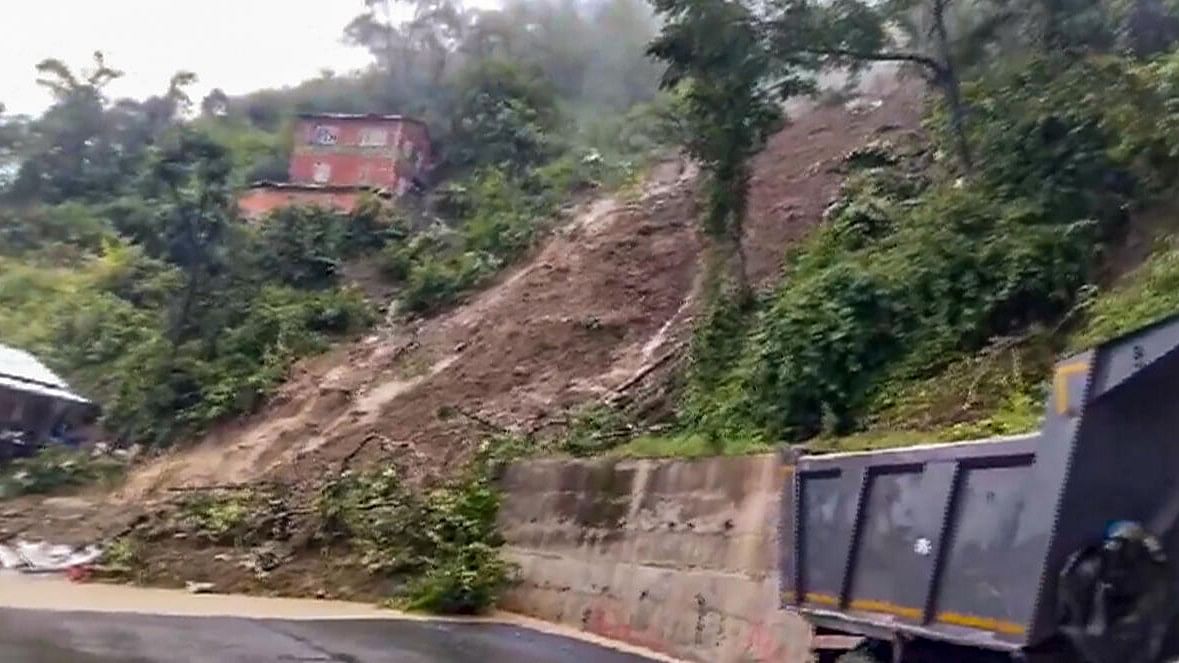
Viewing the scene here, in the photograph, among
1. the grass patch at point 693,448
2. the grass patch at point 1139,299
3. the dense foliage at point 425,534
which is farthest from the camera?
the dense foliage at point 425,534

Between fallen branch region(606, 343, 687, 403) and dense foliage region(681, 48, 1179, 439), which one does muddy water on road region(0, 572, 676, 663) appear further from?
fallen branch region(606, 343, 687, 403)

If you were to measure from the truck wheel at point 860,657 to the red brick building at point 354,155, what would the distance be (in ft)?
132

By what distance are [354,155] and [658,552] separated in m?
37.4

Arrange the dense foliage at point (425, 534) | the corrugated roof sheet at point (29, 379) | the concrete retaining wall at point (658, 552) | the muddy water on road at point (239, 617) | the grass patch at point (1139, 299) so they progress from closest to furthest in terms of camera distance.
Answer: the grass patch at point (1139, 299)
the concrete retaining wall at point (658, 552)
the muddy water on road at point (239, 617)
the dense foliage at point (425, 534)
the corrugated roof sheet at point (29, 379)

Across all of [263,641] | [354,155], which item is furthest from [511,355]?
[354,155]

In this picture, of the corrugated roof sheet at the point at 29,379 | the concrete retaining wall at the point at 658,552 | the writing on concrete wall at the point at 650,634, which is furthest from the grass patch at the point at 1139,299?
the corrugated roof sheet at the point at 29,379

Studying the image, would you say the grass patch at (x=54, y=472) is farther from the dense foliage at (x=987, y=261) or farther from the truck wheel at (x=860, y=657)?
the truck wheel at (x=860, y=657)

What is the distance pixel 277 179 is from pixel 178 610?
3807 centimetres

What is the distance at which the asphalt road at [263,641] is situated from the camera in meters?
11.2

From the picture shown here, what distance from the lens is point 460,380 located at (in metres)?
27.5

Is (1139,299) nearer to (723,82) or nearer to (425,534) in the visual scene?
(723,82)

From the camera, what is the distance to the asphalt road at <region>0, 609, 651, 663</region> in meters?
11.2

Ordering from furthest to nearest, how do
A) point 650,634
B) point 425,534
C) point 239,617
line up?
point 425,534 < point 239,617 < point 650,634

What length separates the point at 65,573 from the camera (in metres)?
20.3
